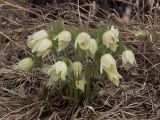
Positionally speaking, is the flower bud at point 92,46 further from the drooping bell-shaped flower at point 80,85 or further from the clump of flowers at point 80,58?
the drooping bell-shaped flower at point 80,85

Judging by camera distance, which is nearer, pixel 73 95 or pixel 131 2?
pixel 73 95

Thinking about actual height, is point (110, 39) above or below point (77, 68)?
above

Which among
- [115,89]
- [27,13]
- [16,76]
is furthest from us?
[27,13]

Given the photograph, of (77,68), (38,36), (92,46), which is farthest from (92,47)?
(38,36)

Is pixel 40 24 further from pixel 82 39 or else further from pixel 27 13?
pixel 82 39

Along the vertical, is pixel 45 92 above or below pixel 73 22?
below

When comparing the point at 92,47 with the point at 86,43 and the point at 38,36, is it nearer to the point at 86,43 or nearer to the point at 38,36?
the point at 86,43

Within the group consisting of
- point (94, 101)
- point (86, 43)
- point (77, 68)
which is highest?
point (86, 43)

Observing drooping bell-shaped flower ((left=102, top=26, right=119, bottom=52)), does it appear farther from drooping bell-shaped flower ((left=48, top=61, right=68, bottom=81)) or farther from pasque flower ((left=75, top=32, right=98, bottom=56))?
drooping bell-shaped flower ((left=48, top=61, right=68, bottom=81))

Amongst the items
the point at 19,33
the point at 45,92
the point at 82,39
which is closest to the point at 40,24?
the point at 19,33
